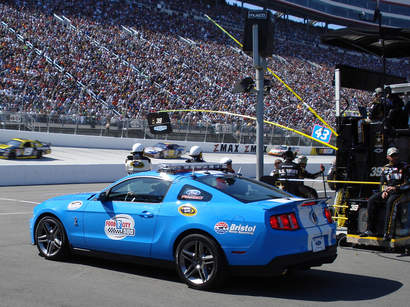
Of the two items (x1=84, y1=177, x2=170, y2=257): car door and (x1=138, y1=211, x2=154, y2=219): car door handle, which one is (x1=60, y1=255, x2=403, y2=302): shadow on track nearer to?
(x1=84, y1=177, x2=170, y2=257): car door

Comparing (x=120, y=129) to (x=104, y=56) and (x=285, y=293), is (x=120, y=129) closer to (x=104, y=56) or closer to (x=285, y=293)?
(x=104, y=56)

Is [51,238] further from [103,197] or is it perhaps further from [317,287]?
[317,287]

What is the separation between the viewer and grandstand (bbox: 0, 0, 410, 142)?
34.0 metres

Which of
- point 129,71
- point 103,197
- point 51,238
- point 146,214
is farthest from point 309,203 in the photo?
point 129,71

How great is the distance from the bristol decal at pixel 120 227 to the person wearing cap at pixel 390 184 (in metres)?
3.68

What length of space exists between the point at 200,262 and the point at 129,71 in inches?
1380

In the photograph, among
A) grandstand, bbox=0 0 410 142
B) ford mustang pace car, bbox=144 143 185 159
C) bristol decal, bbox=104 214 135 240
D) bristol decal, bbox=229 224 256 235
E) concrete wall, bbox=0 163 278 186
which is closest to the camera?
bristol decal, bbox=229 224 256 235

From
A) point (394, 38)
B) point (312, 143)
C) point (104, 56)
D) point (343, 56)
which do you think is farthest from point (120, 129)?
point (343, 56)

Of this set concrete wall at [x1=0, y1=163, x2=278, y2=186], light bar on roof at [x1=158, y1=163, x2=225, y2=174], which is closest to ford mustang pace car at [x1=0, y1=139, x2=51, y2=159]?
concrete wall at [x1=0, y1=163, x2=278, y2=186]

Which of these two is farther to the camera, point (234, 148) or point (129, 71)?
point (234, 148)

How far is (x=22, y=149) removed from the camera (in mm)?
27781

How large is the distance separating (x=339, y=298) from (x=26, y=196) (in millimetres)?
12981

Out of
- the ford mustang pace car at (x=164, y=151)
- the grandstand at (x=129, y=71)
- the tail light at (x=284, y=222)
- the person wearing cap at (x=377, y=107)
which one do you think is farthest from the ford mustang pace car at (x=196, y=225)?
the grandstand at (x=129, y=71)

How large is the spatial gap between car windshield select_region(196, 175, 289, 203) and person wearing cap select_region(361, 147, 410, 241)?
6.99 feet
